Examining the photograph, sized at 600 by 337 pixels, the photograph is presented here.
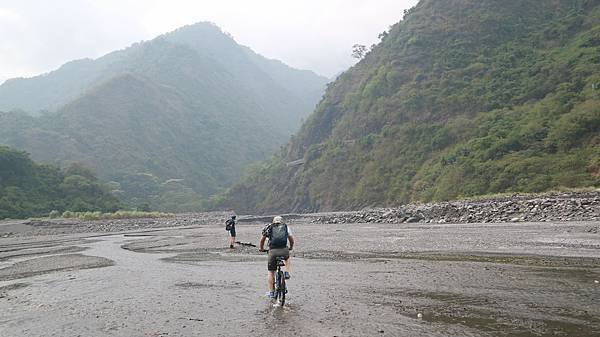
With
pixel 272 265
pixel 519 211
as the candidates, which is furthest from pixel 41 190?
pixel 272 265

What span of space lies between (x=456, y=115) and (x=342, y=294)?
7078cm

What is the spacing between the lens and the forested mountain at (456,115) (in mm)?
49634

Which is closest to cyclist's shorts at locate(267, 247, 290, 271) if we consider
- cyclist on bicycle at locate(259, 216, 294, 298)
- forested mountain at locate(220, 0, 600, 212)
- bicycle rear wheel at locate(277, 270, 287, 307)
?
cyclist on bicycle at locate(259, 216, 294, 298)

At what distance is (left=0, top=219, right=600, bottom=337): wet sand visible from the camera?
27.3ft

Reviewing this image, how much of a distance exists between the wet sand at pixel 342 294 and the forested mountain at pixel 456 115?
3130cm

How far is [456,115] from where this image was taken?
75.6 meters

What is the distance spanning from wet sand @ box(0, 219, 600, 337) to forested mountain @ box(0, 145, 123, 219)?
57.3 metres

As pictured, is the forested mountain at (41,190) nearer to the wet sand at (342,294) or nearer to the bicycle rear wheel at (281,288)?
the wet sand at (342,294)

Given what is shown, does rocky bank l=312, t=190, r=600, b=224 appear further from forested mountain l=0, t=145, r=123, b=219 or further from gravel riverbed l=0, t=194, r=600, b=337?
forested mountain l=0, t=145, r=123, b=219

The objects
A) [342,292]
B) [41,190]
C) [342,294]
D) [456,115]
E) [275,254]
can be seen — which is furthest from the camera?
[41,190]

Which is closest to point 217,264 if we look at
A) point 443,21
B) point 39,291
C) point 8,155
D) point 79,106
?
point 39,291

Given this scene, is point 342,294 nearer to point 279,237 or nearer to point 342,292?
point 342,292

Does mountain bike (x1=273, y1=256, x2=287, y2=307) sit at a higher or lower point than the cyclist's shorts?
lower

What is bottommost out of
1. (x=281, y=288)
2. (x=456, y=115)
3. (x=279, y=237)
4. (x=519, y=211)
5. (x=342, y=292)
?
(x=342, y=292)
